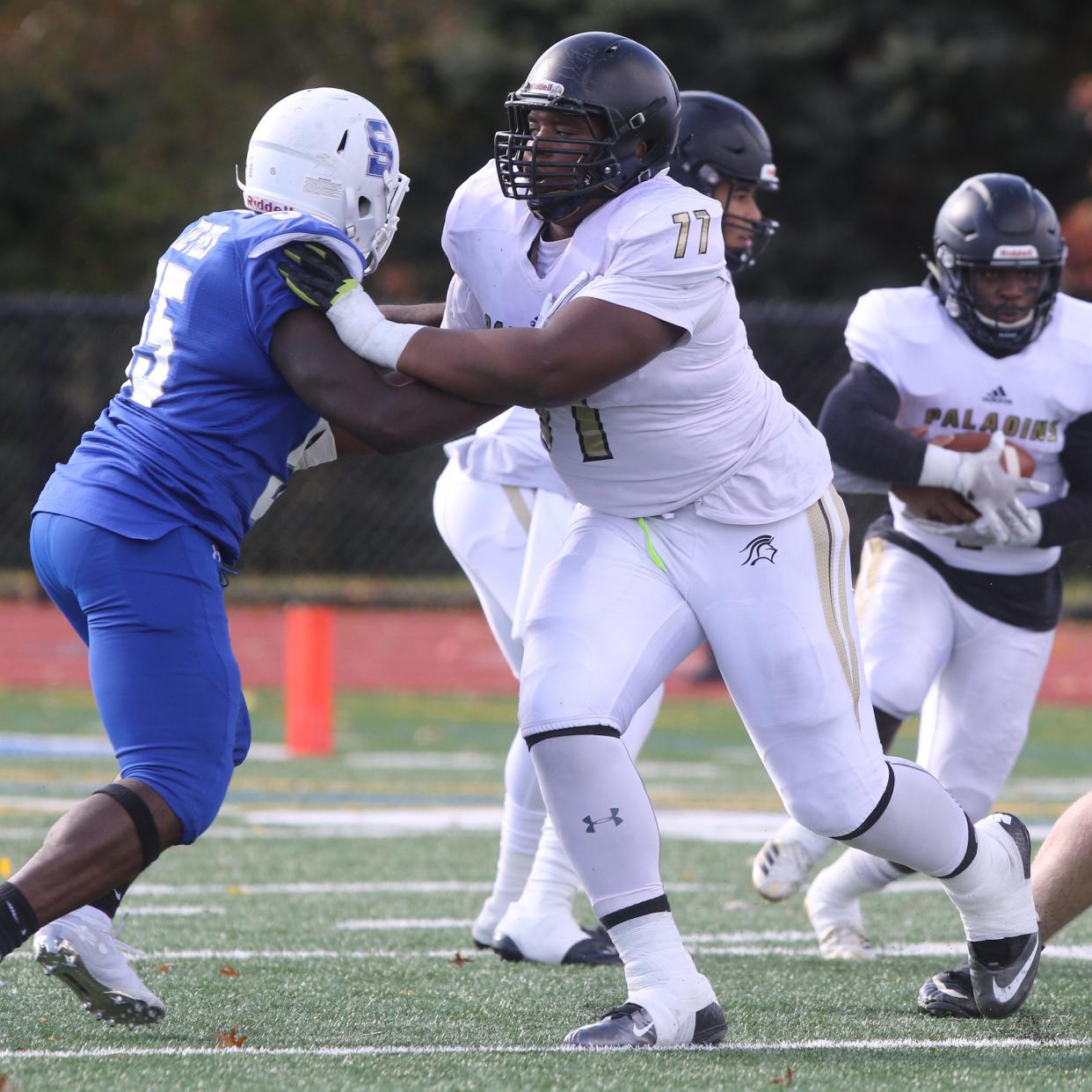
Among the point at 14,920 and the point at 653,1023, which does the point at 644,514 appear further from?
the point at 14,920

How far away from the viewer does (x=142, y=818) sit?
336cm

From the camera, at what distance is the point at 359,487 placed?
1501 centimetres

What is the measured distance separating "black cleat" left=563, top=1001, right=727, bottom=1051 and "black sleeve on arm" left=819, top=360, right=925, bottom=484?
1.56m

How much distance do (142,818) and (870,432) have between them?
6.81 ft

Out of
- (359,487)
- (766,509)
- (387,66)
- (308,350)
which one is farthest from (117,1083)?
(387,66)

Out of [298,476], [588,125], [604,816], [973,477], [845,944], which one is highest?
[588,125]

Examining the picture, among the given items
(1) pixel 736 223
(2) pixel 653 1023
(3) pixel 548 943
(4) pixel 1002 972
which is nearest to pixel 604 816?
(2) pixel 653 1023

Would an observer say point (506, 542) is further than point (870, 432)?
Yes

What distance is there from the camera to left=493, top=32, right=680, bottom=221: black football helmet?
3574 millimetres

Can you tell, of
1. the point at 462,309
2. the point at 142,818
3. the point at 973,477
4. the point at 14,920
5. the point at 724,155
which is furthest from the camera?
the point at 724,155

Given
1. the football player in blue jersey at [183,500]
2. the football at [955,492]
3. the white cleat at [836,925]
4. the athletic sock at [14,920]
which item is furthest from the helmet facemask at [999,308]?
the athletic sock at [14,920]

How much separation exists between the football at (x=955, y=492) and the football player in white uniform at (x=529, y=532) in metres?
0.73

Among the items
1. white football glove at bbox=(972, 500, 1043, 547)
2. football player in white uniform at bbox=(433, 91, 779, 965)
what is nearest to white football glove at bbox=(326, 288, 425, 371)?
football player in white uniform at bbox=(433, 91, 779, 965)

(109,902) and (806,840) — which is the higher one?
(109,902)
